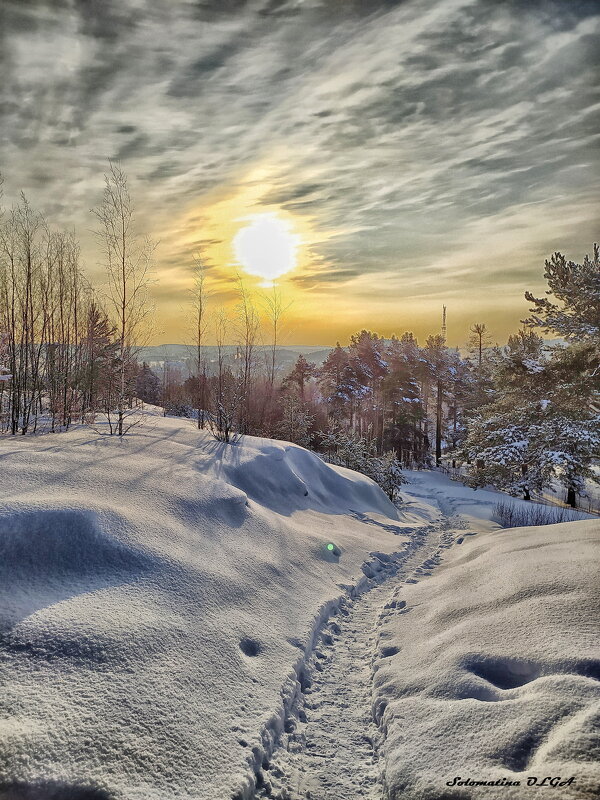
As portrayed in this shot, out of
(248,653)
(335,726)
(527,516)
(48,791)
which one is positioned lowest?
(527,516)

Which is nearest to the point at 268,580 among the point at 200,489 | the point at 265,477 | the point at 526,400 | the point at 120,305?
the point at 200,489

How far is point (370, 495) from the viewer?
1231cm

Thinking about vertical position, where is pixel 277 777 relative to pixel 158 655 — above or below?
below

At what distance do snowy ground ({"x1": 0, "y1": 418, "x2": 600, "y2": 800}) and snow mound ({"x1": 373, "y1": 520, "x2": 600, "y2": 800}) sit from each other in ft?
0.05

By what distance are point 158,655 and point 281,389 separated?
33.6 m

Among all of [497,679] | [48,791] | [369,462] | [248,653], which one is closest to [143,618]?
[248,653]

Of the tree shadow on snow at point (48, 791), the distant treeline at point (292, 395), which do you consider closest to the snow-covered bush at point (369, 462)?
the distant treeline at point (292, 395)

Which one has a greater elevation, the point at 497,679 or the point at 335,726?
the point at 497,679

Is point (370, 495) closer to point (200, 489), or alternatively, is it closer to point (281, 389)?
point (200, 489)

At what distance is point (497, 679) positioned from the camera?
331cm

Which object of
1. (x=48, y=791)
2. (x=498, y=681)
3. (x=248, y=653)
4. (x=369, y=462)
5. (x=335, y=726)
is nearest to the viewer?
(x=48, y=791)

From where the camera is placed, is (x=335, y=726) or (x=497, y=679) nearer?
(x=497, y=679)

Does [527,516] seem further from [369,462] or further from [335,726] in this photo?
[335,726]

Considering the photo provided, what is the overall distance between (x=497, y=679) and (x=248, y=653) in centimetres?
209
